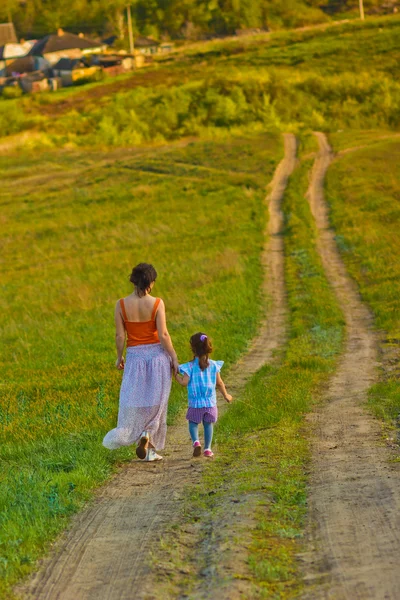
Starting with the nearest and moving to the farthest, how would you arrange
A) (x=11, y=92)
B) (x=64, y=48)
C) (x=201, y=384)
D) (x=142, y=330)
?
(x=142, y=330) → (x=201, y=384) → (x=11, y=92) → (x=64, y=48)

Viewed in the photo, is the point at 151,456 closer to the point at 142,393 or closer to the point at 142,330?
the point at 142,393

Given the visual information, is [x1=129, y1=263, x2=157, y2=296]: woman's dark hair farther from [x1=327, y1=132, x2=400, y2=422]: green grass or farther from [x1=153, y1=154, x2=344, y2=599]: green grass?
[x1=327, y1=132, x2=400, y2=422]: green grass

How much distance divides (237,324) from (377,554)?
12426 millimetres

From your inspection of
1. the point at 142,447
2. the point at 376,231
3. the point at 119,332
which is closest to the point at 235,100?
the point at 376,231

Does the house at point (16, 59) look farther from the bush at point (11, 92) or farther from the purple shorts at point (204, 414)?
the purple shorts at point (204, 414)

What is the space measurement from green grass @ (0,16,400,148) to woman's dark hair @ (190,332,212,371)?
53.0 metres

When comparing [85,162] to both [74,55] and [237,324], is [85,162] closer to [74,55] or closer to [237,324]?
[237,324]

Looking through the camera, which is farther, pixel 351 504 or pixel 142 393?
pixel 142 393

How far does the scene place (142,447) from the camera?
29.8 feet

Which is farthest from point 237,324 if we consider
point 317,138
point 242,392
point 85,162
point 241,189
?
point 85,162

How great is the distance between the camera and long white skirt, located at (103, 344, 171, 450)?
29.6 ft

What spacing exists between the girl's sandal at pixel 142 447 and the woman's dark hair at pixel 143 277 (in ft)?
4.67

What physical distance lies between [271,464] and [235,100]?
66.6 metres

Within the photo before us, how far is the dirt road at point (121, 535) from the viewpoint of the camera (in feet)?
19.5
